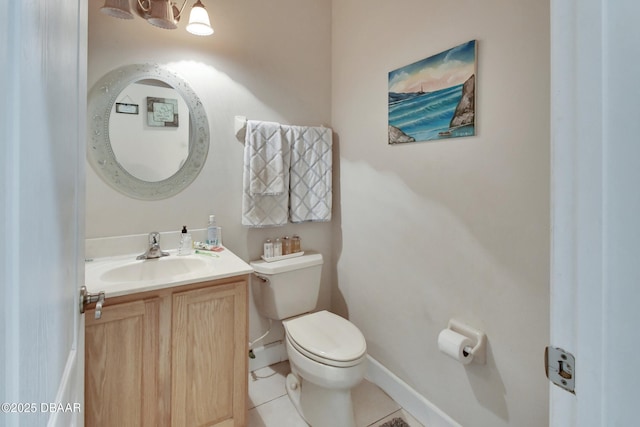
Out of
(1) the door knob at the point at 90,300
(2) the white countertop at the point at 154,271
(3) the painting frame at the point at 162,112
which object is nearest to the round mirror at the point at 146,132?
(3) the painting frame at the point at 162,112

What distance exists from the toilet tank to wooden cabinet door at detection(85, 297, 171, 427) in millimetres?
688

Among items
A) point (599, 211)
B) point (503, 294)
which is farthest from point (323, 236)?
point (599, 211)

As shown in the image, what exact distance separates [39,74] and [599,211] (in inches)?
30.5

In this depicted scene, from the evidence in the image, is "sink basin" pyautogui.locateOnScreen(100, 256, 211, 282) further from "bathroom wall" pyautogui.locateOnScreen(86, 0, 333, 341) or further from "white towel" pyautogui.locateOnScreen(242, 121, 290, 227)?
"white towel" pyautogui.locateOnScreen(242, 121, 290, 227)

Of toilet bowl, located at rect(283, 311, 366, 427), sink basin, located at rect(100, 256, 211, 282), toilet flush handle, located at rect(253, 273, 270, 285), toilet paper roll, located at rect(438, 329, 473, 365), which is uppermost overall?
sink basin, located at rect(100, 256, 211, 282)

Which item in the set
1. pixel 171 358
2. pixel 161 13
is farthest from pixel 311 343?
pixel 161 13

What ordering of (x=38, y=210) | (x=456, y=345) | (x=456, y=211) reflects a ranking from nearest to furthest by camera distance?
(x=38, y=210) → (x=456, y=345) → (x=456, y=211)

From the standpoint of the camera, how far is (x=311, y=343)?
5.01 ft

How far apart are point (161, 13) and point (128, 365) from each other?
1.59 metres

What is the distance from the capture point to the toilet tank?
1855 millimetres

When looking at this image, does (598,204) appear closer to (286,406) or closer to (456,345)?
(456,345)

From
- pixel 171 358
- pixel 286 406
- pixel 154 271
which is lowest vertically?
pixel 286 406

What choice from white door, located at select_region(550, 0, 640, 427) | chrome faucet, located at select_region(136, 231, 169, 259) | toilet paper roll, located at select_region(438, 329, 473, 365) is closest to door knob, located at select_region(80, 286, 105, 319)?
chrome faucet, located at select_region(136, 231, 169, 259)

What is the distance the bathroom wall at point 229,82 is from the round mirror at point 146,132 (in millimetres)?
47
